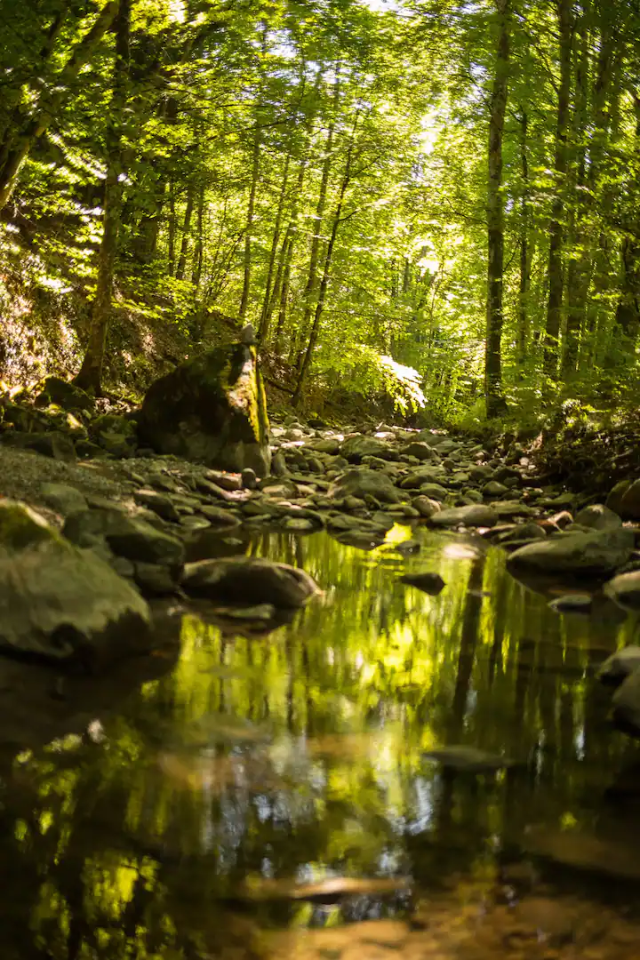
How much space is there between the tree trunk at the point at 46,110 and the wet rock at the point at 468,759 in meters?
5.65

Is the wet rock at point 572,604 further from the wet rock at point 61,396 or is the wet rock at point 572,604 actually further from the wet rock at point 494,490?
the wet rock at point 61,396

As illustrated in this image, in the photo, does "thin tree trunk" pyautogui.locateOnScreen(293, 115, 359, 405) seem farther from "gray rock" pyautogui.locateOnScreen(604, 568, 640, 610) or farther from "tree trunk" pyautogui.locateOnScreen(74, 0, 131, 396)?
"gray rock" pyautogui.locateOnScreen(604, 568, 640, 610)

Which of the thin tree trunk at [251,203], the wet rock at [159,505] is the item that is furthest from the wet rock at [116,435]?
the thin tree trunk at [251,203]

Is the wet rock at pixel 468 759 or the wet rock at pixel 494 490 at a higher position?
the wet rock at pixel 494 490

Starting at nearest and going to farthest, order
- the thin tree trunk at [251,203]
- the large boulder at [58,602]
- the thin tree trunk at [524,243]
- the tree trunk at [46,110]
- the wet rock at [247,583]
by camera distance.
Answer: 1. the large boulder at [58,602]
2. the wet rock at [247,583]
3. the tree trunk at [46,110]
4. the thin tree trunk at [524,243]
5. the thin tree trunk at [251,203]

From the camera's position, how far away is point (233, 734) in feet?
9.54

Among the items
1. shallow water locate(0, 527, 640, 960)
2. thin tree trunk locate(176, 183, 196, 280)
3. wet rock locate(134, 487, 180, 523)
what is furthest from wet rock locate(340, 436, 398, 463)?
shallow water locate(0, 527, 640, 960)

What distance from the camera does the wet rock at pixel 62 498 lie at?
17.8 feet

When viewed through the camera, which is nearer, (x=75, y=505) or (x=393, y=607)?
(x=393, y=607)

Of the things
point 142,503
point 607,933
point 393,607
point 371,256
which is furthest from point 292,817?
point 371,256

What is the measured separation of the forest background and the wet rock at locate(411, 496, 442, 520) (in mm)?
2147

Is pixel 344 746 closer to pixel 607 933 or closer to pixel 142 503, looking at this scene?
pixel 607 933

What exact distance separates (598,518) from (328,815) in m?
5.62

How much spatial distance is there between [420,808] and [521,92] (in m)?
14.7
